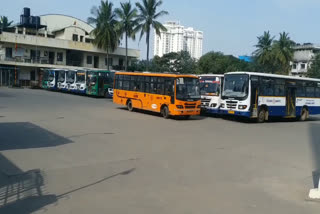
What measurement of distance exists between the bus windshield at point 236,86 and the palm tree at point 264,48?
1565 inches

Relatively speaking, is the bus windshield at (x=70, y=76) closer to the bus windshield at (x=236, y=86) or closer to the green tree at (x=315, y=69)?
the bus windshield at (x=236, y=86)

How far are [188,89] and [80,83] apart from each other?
65.6 ft

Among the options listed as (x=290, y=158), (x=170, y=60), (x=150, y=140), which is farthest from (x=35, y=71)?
(x=290, y=158)

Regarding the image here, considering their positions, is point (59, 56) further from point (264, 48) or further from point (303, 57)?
point (303, 57)

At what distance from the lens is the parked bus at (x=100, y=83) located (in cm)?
3341

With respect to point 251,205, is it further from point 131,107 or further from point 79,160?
point 131,107

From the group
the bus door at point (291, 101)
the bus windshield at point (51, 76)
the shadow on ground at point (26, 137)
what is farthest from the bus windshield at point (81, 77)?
the shadow on ground at point (26, 137)

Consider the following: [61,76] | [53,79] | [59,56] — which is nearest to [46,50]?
[59,56]

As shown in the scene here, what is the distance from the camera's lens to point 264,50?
189 feet

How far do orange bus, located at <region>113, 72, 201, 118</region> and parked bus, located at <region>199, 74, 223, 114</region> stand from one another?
1505mm

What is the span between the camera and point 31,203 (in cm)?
549

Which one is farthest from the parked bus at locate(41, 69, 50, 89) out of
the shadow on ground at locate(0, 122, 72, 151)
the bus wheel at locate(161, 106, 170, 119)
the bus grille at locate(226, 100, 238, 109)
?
the shadow on ground at locate(0, 122, 72, 151)

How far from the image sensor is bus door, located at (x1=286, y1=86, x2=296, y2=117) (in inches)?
844

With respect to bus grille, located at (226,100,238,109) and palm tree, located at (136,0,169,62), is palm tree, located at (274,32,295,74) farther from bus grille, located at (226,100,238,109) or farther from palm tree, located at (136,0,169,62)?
bus grille, located at (226,100,238,109)
